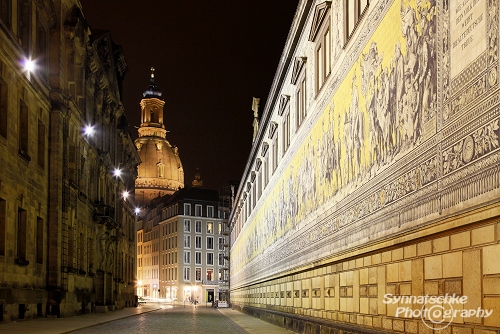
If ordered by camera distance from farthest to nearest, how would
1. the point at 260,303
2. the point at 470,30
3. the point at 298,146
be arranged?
the point at 260,303 → the point at 298,146 → the point at 470,30

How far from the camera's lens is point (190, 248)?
11069 centimetres

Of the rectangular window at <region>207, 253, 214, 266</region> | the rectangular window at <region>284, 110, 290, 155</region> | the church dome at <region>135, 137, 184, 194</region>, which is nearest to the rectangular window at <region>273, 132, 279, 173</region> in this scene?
the rectangular window at <region>284, 110, 290, 155</region>

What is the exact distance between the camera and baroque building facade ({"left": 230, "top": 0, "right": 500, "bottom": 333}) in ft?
24.5

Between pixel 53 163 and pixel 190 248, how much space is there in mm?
80753

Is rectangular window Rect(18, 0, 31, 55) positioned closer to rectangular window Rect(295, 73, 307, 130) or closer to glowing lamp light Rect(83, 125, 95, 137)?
glowing lamp light Rect(83, 125, 95, 137)

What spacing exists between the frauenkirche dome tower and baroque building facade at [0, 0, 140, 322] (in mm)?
98278

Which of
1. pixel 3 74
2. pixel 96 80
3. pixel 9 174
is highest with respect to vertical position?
pixel 96 80

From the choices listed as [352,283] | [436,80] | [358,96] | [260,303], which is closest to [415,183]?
[436,80]

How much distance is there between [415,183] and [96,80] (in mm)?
38550

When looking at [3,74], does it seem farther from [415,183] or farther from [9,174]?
[415,183]

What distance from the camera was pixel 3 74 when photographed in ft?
77.6

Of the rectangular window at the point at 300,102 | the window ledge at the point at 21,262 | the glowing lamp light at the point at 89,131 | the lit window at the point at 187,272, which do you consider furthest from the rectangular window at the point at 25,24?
the lit window at the point at 187,272

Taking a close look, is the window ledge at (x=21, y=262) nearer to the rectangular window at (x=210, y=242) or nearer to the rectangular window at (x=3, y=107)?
the rectangular window at (x=3, y=107)

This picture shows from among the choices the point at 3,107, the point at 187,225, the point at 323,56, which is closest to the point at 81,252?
the point at 3,107
